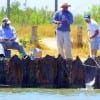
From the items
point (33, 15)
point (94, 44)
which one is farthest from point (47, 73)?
point (33, 15)

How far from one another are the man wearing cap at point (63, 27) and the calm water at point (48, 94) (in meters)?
2.25

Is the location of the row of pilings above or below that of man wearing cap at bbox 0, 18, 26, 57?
below

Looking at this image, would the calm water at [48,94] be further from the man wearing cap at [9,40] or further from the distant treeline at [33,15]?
the distant treeline at [33,15]

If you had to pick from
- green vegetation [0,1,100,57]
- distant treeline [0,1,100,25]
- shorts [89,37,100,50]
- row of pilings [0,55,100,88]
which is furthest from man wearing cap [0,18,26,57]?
distant treeline [0,1,100,25]

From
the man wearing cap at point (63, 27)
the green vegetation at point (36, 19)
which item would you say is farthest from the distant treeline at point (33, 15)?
the man wearing cap at point (63, 27)

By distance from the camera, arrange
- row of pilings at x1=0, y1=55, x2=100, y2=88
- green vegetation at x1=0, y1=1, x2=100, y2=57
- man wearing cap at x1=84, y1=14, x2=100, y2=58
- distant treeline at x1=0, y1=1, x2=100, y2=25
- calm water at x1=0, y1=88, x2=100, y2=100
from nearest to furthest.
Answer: calm water at x1=0, y1=88, x2=100, y2=100
row of pilings at x1=0, y1=55, x2=100, y2=88
man wearing cap at x1=84, y1=14, x2=100, y2=58
green vegetation at x1=0, y1=1, x2=100, y2=57
distant treeline at x1=0, y1=1, x2=100, y2=25

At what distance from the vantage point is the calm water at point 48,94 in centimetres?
1512

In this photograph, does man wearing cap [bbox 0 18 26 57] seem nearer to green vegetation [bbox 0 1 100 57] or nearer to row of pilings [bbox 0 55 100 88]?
row of pilings [bbox 0 55 100 88]

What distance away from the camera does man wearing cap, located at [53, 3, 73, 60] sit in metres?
18.9

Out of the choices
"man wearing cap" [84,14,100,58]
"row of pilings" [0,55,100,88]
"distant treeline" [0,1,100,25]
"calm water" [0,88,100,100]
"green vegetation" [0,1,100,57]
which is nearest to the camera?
"calm water" [0,88,100,100]

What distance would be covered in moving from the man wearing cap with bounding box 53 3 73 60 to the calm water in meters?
2.25

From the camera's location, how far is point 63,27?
19.0m

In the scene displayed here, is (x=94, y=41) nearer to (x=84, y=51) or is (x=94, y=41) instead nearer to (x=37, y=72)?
(x=37, y=72)

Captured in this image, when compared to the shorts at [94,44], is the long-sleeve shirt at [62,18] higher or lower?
higher
